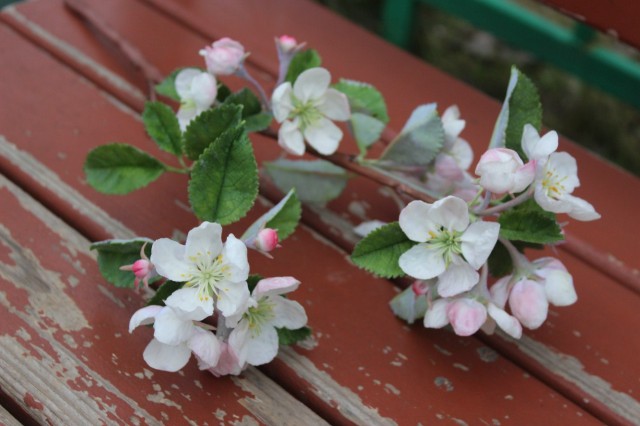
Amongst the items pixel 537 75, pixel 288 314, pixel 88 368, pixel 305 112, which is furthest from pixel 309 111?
pixel 537 75

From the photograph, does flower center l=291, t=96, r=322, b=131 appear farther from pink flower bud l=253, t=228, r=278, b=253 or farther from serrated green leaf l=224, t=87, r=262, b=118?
pink flower bud l=253, t=228, r=278, b=253

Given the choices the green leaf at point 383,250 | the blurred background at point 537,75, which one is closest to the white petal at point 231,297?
the green leaf at point 383,250

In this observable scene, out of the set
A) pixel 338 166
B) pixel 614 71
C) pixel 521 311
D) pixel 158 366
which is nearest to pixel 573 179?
pixel 521 311

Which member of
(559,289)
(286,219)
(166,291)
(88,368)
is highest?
(559,289)

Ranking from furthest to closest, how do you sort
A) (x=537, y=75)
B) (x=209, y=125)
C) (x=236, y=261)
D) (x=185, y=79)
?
(x=537, y=75) < (x=185, y=79) < (x=209, y=125) < (x=236, y=261)

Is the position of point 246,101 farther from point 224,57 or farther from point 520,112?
point 520,112

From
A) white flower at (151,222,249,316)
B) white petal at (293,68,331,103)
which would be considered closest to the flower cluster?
white flower at (151,222,249,316)

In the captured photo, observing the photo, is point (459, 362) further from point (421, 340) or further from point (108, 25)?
point (108, 25)
